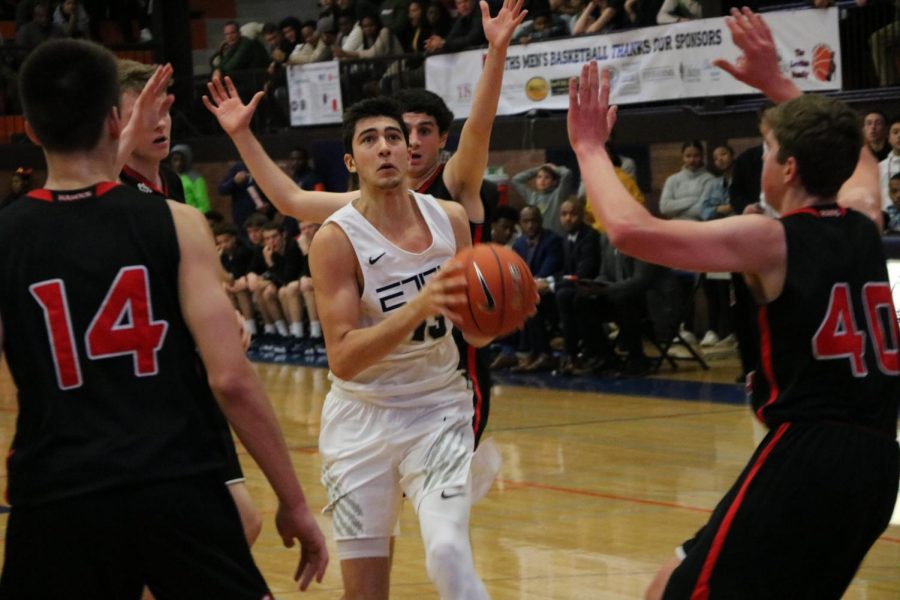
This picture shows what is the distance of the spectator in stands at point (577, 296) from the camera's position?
12367 mm

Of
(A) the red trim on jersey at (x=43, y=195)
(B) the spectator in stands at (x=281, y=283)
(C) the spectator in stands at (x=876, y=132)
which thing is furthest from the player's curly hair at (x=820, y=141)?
(B) the spectator in stands at (x=281, y=283)

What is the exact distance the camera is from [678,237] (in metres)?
3.47

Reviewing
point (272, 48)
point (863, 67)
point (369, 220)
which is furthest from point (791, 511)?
point (272, 48)

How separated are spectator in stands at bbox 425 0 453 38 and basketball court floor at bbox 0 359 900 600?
6.52 meters

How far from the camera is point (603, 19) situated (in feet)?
48.7

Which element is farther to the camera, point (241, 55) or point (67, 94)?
point (241, 55)

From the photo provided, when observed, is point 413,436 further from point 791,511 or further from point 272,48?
point 272,48

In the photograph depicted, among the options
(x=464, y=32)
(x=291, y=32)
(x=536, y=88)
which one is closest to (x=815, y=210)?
(x=536, y=88)

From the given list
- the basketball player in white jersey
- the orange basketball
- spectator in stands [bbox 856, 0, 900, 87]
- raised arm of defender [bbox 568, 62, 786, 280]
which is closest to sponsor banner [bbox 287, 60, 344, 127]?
spectator in stands [bbox 856, 0, 900, 87]

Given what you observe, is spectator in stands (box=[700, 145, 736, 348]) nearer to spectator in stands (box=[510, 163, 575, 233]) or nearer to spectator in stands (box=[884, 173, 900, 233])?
spectator in stands (box=[510, 163, 575, 233])

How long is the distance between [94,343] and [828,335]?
1.75 m

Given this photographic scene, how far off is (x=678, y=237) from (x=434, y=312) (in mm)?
778

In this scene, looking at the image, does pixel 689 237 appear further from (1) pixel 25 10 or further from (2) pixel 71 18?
(1) pixel 25 10

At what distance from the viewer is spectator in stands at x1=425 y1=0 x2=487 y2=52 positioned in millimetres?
16469
